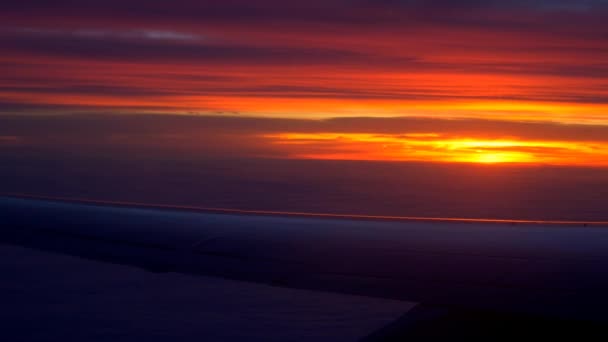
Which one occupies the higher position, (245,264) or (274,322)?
(245,264)

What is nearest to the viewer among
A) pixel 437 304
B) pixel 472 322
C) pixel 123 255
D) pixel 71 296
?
pixel 437 304

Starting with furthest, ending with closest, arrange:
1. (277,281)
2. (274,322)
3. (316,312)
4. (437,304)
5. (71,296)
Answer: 1. (71,296)
2. (316,312)
3. (274,322)
4. (277,281)
5. (437,304)

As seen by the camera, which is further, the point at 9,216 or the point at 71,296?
the point at 71,296

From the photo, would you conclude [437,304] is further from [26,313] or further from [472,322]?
[26,313]

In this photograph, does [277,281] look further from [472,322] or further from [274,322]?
[274,322]

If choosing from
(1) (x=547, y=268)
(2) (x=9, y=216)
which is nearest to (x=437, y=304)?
(1) (x=547, y=268)

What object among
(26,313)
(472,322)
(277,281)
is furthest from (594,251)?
(26,313)

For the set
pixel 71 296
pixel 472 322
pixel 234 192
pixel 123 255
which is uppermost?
pixel 123 255
